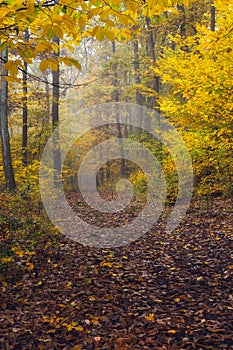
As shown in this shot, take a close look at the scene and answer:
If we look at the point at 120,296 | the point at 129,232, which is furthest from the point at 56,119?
the point at 120,296

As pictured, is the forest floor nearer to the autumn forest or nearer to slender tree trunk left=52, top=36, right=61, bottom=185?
the autumn forest

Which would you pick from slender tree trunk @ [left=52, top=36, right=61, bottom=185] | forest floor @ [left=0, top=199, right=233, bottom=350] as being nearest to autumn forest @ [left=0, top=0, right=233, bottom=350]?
forest floor @ [left=0, top=199, right=233, bottom=350]

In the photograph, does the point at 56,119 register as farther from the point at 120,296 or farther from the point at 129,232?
the point at 120,296

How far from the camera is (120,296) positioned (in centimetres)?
468

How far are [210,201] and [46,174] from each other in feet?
20.6

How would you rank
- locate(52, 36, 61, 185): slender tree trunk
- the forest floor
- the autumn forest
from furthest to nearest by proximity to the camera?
1. locate(52, 36, 61, 185): slender tree trunk
2. the forest floor
3. the autumn forest

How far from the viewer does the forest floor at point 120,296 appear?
3.62 m

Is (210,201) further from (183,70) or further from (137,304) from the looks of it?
(137,304)

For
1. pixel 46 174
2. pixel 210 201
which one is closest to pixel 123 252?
pixel 210 201

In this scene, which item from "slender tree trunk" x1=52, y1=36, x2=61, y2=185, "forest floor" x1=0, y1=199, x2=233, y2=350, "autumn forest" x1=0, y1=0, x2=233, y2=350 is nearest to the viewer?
"autumn forest" x1=0, y1=0, x2=233, y2=350

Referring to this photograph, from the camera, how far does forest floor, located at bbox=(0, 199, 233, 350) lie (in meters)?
3.62

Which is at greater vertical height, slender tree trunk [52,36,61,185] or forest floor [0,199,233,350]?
slender tree trunk [52,36,61,185]

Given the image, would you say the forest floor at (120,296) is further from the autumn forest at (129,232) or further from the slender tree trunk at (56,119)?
the slender tree trunk at (56,119)

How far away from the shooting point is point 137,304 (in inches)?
174
